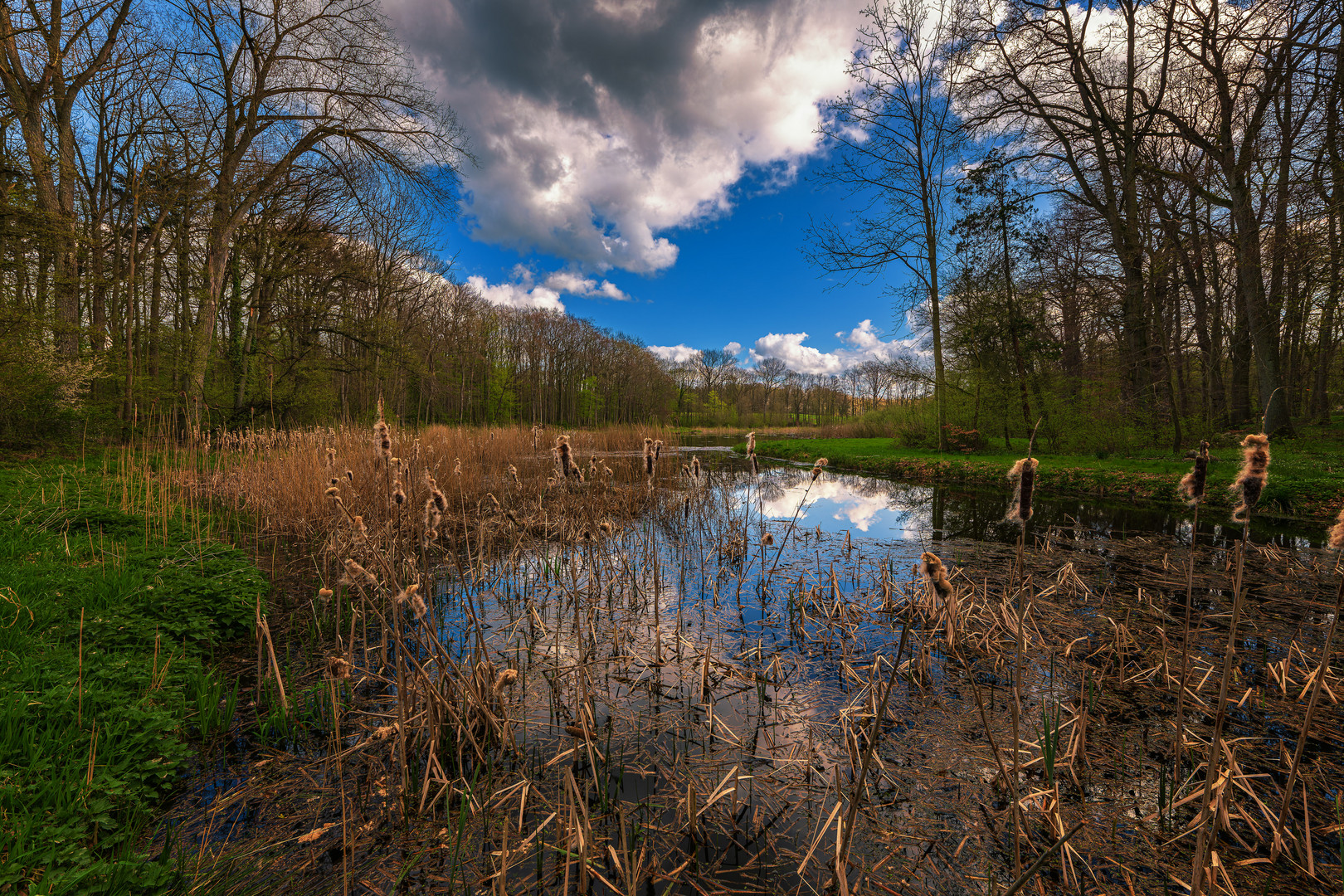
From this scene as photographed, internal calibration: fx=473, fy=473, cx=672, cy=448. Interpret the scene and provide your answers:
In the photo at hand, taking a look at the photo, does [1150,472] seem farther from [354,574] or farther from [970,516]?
[354,574]

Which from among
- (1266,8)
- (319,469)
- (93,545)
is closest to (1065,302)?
(1266,8)

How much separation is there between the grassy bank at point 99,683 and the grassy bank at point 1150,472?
10.1 m

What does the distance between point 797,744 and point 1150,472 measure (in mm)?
11294

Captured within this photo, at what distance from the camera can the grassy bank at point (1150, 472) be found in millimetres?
7027

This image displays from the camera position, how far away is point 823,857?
5.96ft

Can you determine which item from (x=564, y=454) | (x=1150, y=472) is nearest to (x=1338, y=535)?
(x=564, y=454)

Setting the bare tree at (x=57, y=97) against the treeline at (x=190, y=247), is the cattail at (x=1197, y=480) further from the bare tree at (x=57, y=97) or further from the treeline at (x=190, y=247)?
Result: the bare tree at (x=57, y=97)

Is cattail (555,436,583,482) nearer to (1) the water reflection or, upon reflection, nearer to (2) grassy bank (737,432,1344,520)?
(1) the water reflection

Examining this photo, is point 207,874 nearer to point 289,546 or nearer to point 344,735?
point 344,735

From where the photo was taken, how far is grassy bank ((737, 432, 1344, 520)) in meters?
7.03

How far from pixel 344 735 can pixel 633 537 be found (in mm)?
4335

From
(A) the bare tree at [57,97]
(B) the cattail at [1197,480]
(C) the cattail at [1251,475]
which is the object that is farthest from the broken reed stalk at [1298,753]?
(A) the bare tree at [57,97]

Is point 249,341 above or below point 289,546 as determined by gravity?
above

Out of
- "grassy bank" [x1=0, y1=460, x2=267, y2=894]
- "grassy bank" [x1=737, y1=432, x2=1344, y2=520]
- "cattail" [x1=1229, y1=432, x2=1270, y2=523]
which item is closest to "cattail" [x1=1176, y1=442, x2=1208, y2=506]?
"cattail" [x1=1229, y1=432, x2=1270, y2=523]
